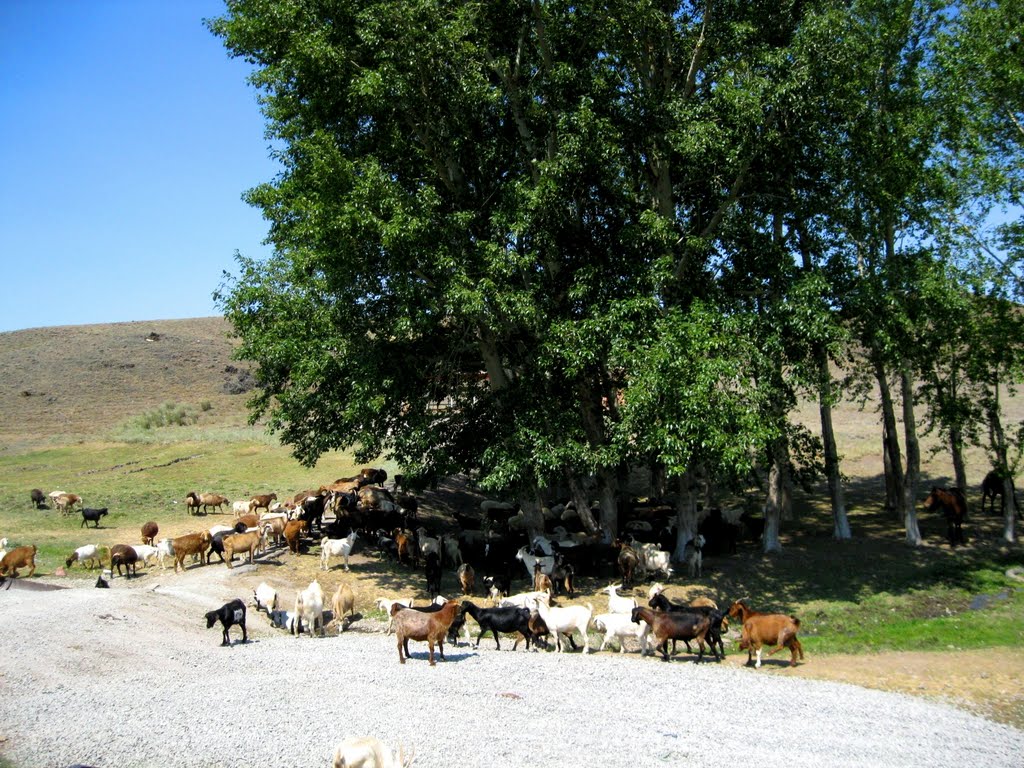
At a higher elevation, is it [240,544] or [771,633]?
[240,544]

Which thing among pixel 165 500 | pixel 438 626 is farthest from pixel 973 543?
Result: pixel 165 500

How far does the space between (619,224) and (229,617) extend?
12.9 meters

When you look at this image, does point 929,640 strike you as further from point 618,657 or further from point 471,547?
point 471,547

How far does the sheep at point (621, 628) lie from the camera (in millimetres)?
15180

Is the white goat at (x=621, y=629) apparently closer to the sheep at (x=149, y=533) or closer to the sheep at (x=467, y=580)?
the sheep at (x=467, y=580)

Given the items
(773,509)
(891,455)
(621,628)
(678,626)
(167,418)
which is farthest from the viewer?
(167,418)

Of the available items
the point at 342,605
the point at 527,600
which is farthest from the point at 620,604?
the point at 342,605

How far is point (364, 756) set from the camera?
333 inches

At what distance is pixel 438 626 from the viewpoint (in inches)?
540

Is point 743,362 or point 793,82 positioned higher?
point 793,82

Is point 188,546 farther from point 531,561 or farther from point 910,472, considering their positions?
point 910,472

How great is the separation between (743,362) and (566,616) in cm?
666

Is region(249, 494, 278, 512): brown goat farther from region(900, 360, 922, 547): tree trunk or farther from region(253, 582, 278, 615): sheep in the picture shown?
region(900, 360, 922, 547): tree trunk

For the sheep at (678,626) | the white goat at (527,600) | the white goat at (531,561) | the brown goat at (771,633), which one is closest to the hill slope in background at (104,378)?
the white goat at (531,561)
